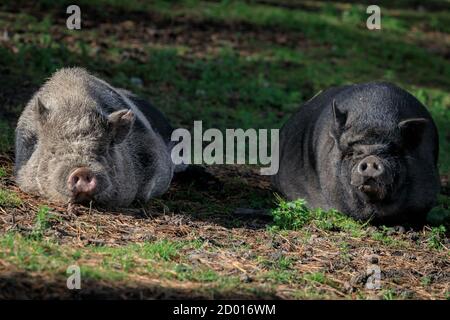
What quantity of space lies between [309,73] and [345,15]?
387 centimetres

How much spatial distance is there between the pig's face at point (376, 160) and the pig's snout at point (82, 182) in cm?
243

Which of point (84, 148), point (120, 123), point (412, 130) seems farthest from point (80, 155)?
point (412, 130)

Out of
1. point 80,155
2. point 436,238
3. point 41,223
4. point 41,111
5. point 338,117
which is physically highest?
point 41,111

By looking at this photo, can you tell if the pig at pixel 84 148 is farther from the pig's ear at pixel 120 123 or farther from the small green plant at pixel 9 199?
the small green plant at pixel 9 199

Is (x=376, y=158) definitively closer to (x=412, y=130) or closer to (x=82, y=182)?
(x=412, y=130)

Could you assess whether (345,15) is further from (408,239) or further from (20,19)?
(408,239)

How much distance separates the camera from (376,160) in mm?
8336

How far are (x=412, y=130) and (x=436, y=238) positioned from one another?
3.48 feet

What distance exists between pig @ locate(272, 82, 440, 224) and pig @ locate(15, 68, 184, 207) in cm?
169

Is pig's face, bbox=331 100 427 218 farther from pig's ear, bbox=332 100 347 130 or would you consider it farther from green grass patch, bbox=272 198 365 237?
green grass patch, bbox=272 198 365 237

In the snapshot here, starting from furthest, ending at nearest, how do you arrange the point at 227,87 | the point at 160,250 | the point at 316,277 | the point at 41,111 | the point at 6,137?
the point at 227,87
the point at 6,137
the point at 41,111
the point at 160,250
the point at 316,277

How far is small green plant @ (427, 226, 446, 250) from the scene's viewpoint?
8127mm

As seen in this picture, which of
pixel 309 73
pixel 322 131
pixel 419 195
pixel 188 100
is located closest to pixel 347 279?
pixel 419 195

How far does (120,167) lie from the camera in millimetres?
8281
